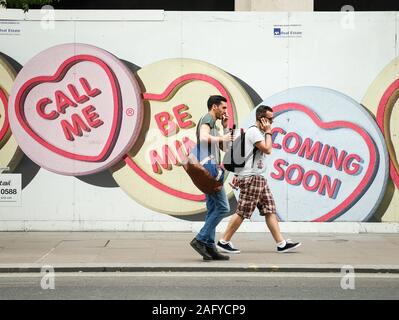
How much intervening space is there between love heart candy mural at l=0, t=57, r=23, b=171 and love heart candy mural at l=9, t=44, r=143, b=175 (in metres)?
0.10

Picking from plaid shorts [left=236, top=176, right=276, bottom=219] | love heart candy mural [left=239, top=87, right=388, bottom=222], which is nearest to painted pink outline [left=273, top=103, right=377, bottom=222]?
love heart candy mural [left=239, top=87, right=388, bottom=222]

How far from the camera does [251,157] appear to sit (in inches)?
415

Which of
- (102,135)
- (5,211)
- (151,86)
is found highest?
(151,86)

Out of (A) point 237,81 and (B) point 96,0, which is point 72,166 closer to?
(A) point 237,81

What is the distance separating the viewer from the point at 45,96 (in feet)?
41.4

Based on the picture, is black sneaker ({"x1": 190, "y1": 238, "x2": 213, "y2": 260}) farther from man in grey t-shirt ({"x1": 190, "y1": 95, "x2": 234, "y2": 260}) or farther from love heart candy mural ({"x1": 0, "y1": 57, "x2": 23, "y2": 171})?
love heart candy mural ({"x1": 0, "y1": 57, "x2": 23, "y2": 171})

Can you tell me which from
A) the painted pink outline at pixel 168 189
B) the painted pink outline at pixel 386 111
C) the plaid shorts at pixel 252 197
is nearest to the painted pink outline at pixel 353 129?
the painted pink outline at pixel 386 111

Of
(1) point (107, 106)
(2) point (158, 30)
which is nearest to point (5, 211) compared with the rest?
(1) point (107, 106)

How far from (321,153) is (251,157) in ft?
8.37

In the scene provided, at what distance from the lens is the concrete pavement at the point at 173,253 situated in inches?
371

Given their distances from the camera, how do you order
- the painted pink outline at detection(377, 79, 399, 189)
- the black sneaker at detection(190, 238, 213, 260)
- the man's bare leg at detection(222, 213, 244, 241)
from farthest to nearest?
the painted pink outline at detection(377, 79, 399, 189) < the man's bare leg at detection(222, 213, 244, 241) < the black sneaker at detection(190, 238, 213, 260)

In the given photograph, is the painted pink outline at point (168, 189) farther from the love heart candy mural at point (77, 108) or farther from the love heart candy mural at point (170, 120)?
the love heart candy mural at point (77, 108)

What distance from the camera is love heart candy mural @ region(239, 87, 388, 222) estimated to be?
41.7ft
